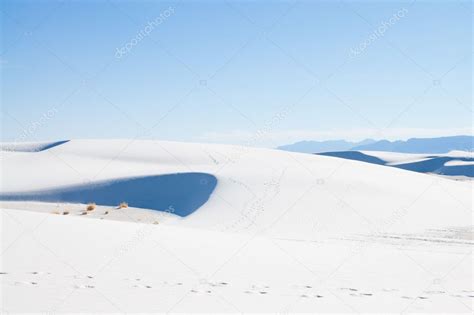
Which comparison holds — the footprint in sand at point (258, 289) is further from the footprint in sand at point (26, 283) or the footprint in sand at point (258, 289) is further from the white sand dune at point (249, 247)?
the footprint in sand at point (26, 283)

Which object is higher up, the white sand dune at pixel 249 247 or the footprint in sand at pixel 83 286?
the white sand dune at pixel 249 247

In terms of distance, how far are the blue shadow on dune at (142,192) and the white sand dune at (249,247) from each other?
9cm

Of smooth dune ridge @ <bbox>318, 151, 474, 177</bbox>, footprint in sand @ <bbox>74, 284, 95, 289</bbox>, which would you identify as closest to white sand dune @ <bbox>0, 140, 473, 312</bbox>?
footprint in sand @ <bbox>74, 284, 95, 289</bbox>

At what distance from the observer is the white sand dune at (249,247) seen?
18.5ft

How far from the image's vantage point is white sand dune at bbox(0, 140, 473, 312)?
222 inches


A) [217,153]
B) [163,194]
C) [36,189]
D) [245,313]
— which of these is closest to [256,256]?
[245,313]

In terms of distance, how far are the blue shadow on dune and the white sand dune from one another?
9 cm

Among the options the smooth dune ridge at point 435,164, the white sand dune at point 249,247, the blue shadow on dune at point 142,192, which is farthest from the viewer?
the smooth dune ridge at point 435,164

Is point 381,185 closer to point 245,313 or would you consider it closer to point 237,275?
point 237,275

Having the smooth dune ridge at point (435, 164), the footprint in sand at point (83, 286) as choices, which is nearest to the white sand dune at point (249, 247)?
the footprint in sand at point (83, 286)

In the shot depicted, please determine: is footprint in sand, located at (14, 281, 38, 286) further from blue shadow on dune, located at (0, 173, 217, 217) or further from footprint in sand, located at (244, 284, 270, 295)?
blue shadow on dune, located at (0, 173, 217, 217)

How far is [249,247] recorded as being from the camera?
910cm

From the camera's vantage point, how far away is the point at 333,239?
39.7 feet

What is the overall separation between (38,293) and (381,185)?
17.1 meters
